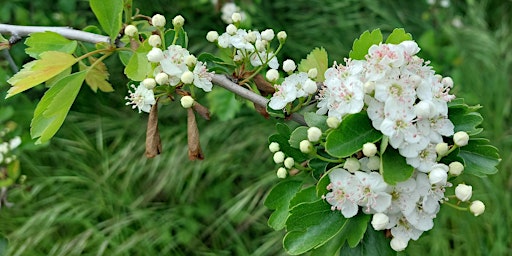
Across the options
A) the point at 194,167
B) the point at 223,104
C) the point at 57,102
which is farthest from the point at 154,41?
the point at 194,167

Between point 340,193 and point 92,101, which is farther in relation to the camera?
point 92,101

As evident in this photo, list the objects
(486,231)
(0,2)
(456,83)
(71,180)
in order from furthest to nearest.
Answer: (456,83), (71,180), (486,231), (0,2)

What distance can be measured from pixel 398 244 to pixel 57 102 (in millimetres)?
433

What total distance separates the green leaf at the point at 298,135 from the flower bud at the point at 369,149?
0.10 m

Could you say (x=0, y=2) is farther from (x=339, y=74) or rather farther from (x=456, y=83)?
(x=456, y=83)

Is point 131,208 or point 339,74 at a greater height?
point 339,74

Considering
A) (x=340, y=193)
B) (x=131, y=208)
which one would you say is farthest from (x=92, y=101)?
(x=340, y=193)

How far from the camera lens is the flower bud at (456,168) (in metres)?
0.64

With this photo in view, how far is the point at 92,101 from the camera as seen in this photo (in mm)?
2559

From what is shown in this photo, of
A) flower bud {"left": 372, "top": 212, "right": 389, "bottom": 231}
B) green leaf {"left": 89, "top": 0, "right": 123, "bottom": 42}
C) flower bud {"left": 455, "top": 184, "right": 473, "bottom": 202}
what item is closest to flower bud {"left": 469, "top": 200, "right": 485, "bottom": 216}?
flower bud {"left": 455, "top": 184, "right": 473, "bottom": 202}

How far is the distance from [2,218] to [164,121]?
0.78 m

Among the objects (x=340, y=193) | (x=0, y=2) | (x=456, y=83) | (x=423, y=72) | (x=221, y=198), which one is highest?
(x=423, y=72)

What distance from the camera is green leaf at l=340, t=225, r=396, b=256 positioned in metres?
0.70

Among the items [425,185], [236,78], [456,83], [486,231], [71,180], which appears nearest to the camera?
[425,185]
